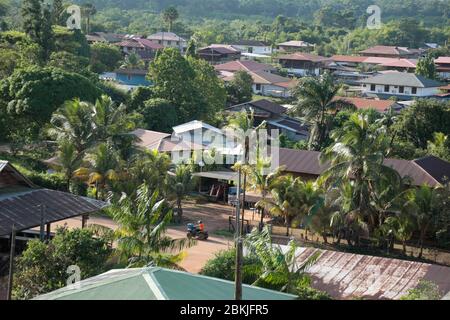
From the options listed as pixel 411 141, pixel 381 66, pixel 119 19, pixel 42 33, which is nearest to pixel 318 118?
pixel 411 141

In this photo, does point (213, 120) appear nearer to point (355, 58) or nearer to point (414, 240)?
point (414, 240)

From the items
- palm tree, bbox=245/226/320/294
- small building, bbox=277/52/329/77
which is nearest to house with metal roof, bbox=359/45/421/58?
small building, bbox=277/52/329/77

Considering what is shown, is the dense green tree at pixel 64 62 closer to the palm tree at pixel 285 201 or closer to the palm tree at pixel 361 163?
the palm tree at pixel 285 201

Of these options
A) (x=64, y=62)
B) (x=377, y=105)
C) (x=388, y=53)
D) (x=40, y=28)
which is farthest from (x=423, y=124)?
(x=388, y=53)

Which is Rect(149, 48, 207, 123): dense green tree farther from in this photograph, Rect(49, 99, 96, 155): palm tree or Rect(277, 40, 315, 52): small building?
Rect(277, 40, 315, 52): small building

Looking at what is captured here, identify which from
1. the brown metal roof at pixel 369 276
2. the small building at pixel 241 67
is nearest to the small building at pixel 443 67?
the small building at pixel 241 67

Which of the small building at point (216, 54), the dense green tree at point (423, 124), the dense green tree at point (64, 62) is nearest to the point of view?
the dense green tree at point (423, 124)

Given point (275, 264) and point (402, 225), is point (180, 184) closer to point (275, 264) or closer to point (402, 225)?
point (402, 225)
